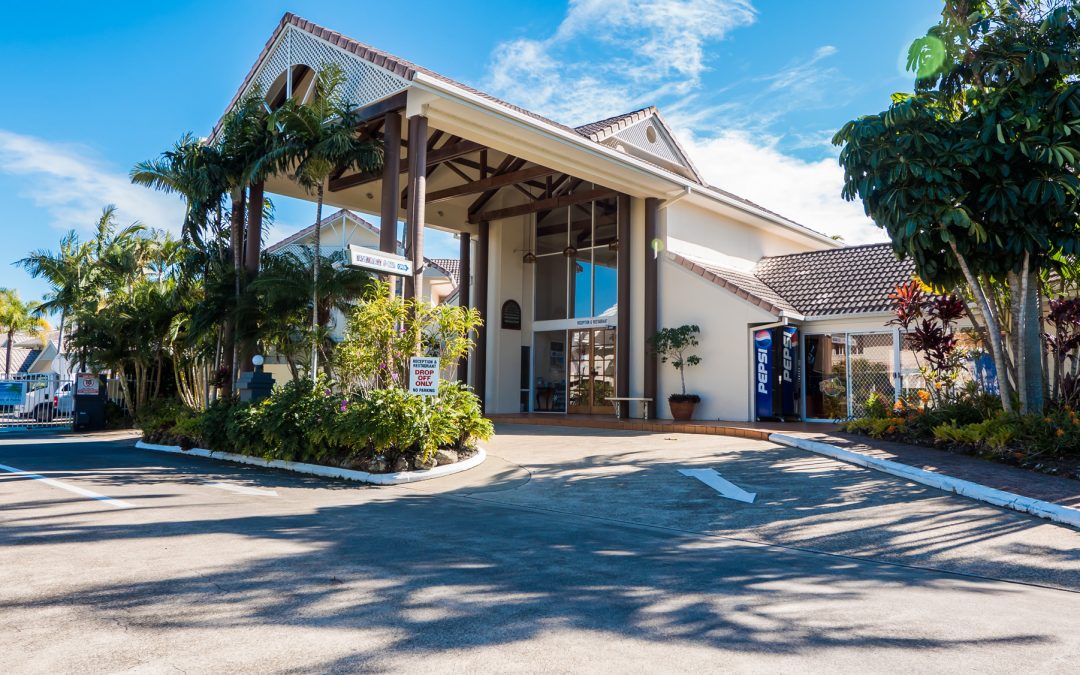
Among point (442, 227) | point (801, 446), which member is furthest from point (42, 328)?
point (801, 446)

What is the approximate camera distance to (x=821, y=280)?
17.5 m

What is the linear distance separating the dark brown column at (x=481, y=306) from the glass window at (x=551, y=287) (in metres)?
1.57

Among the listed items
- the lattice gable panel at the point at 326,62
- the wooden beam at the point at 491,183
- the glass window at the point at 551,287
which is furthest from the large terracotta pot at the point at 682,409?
the lattice gable panel at the point at 326,62

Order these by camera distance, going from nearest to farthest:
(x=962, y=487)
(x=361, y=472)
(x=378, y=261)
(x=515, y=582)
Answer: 1. (x=515, y=582)
2. (x=962, y=487)
3. (x=361, y=472)
4. (x=378, y=261)

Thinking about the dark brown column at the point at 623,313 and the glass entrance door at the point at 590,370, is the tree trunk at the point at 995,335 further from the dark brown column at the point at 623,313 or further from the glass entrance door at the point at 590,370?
the glass entrance door at the point at 590,370

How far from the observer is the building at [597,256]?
1298 cm

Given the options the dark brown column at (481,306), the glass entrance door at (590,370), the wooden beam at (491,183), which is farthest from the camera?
Answer: the dark brown column at (481,306)

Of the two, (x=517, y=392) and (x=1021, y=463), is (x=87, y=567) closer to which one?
(x=1021, y=463)

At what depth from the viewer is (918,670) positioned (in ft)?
10.2

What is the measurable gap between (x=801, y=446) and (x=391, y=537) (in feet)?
24.8

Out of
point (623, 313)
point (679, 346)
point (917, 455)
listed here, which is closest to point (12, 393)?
point (623, 313)

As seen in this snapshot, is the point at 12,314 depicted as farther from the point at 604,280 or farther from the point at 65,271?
the point at 604,280

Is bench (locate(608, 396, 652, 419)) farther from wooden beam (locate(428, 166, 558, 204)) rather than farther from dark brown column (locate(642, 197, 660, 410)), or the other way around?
wooden beam (locate(428, 166, 558, 204))

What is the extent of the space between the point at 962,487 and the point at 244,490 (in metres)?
7.90
